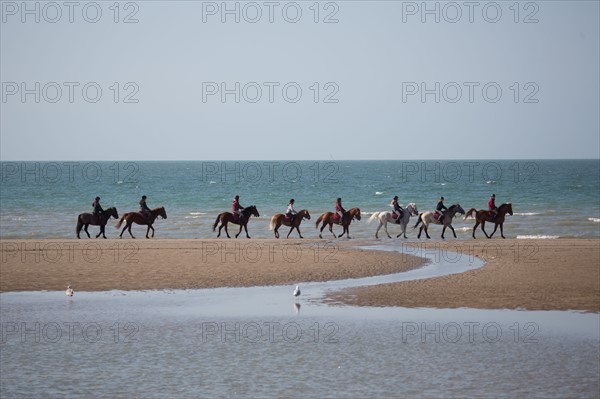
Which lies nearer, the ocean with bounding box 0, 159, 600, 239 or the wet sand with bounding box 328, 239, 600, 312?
the wet sand with bounding box 328, 239, 600, 312

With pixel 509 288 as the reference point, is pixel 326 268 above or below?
above

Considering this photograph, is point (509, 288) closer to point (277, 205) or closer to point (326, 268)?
point (326, 268)

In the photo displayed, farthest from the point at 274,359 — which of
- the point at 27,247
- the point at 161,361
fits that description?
the point at 27,247

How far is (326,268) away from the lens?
28750 millimetres

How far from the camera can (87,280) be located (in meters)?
25.8

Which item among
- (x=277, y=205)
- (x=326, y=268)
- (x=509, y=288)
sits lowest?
(x=509, y=288)

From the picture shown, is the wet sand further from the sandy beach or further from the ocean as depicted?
the ocean

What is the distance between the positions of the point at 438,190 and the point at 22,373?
9920cm

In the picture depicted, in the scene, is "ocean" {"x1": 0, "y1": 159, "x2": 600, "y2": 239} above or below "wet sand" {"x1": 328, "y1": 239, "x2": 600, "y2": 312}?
above

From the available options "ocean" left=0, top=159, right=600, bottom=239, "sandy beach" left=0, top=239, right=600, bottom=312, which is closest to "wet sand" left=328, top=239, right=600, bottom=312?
"sandy beach" left=0, top=239, right=600, bottom=312

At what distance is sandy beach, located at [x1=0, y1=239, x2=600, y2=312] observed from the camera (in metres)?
22.6

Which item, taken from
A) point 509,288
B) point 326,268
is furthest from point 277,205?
point 509,288

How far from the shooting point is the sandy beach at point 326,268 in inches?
891

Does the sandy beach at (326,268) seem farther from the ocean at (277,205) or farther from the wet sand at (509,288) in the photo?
the ocean at (277,205)
